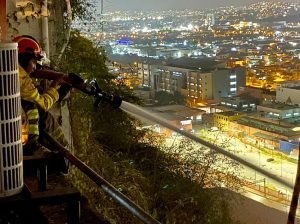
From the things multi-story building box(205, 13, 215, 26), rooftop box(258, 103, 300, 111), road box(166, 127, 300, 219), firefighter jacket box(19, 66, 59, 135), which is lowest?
road box(166, 127, 300, 219)

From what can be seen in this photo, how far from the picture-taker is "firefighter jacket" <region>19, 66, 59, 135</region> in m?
3.70

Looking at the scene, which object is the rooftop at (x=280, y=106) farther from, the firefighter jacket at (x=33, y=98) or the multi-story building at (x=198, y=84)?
the firefighter jacket at (x=33, y=98)

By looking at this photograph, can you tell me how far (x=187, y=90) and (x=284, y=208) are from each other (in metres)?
17.3

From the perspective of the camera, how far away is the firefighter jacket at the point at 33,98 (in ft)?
12.1

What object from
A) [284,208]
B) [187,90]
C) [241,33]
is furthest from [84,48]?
[241,33]

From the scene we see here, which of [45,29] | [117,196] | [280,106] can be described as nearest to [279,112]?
[280,106]

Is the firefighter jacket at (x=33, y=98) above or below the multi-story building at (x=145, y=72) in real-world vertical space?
below

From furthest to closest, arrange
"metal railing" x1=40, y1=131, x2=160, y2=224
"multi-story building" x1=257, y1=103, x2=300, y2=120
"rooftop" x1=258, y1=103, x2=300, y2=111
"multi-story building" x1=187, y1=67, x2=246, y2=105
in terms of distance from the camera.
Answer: "multi-story building" x1=187, y1=67, x2=246, y2=105 → "rooftop" x1=258, y1=103, x2=300, y2=111 → "multi-story building" x1=257, y1=103, x2=300, y2=120 → "metal railing" x1=40, y1=131, x2=160, y2=224

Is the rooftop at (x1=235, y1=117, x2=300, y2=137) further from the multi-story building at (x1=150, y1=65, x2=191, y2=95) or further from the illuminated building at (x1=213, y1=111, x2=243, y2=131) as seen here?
the multi-story building at (x1=150, y1=65, x2=191, y2=95)

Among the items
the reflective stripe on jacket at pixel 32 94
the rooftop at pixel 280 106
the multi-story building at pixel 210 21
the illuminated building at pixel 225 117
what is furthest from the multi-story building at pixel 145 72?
the multi-story building at pixel 210 21

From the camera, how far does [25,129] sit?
147 inches

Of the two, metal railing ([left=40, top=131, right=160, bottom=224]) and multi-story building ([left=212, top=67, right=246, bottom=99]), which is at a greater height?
multi-story building ([left=212, top=67, right=246, bottom=99])

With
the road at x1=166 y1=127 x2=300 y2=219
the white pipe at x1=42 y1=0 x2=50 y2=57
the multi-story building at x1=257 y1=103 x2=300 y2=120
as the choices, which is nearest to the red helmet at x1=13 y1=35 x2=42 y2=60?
the white pipe at x1=42 y1=0 x2=50 y2=57

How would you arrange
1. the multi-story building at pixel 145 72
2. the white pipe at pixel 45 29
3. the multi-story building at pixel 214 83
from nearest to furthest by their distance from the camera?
the white pipe at pixel 45 29, the multi-story building at pixel 145 72, the multi-story building at pixel 214 83
